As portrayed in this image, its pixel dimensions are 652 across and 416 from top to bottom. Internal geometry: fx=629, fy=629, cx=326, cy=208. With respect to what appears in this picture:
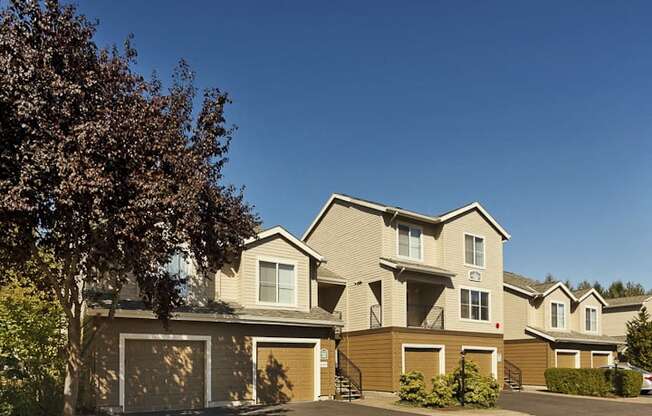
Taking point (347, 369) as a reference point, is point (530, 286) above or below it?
above

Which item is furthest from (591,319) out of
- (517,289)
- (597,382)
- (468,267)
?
(468,267)

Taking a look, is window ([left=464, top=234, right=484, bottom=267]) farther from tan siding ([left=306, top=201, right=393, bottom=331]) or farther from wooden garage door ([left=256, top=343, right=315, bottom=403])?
wooden garage door ([left=256, top=343, right=315, bottom=403])

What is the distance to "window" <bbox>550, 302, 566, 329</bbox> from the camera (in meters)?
37.3

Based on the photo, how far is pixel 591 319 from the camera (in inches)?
1604

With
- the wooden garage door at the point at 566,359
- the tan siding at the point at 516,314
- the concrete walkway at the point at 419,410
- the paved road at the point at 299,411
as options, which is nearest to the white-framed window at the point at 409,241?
the concrete walkway at the point at 419,410

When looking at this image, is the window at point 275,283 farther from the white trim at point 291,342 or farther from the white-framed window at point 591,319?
the white-framed window at point 591,319

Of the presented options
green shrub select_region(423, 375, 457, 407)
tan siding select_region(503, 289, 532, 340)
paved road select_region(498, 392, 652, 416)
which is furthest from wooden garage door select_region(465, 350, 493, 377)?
green shrub select_region(423, 375, 457, 407)

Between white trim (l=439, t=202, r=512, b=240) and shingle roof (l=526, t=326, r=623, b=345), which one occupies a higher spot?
white trim (l=439, t=202, r=512, b=240)

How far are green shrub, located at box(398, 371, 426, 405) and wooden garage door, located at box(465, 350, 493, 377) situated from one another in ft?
26.6

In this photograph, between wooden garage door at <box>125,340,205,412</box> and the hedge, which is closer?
wooden garage door at <box>125,340,205,412</box>

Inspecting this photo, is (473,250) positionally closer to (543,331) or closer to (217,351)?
(543,331)

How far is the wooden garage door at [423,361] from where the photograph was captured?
2812cm

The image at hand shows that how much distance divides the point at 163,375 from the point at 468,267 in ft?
55.8

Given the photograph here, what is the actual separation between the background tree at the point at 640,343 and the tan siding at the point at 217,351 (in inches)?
983
